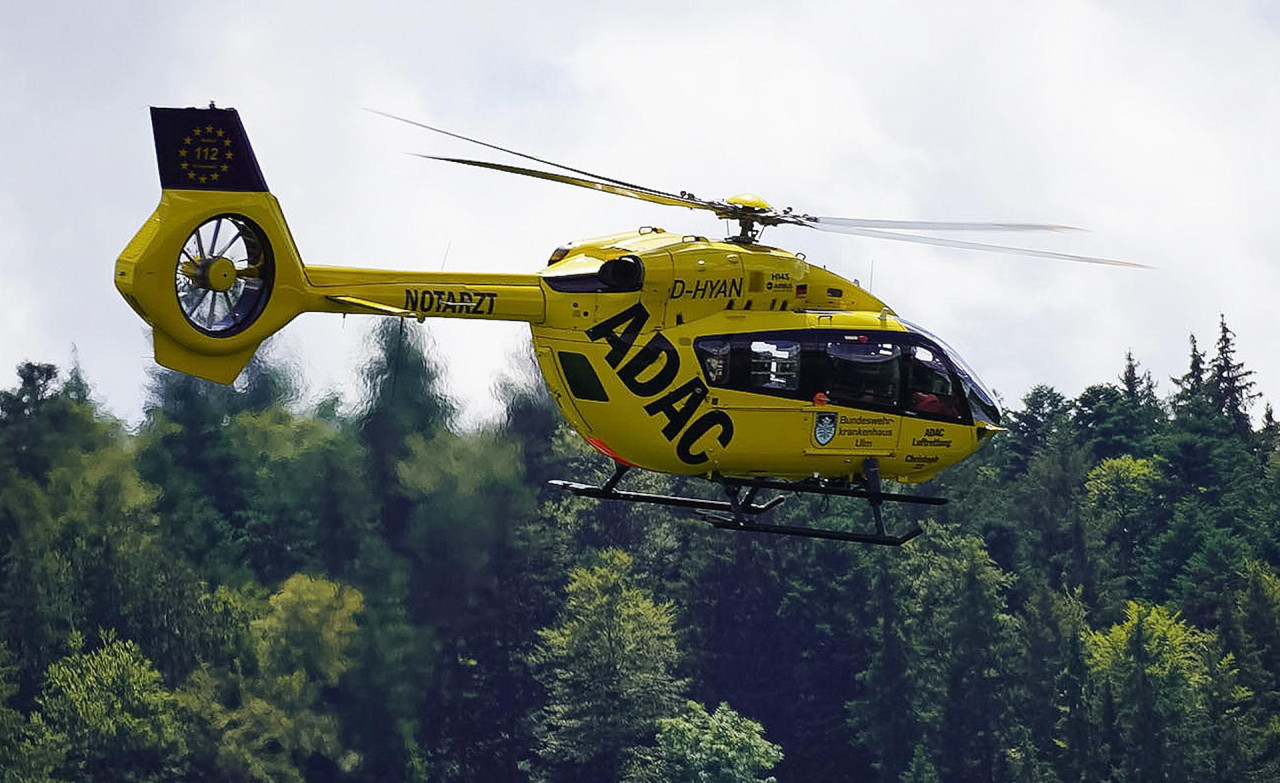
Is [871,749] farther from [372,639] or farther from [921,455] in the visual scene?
[921,455]

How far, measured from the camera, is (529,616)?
82.1 metres

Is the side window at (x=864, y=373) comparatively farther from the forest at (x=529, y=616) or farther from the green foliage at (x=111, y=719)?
the green foliage at (x=111, y=719)

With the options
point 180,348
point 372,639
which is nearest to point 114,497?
point 372,639

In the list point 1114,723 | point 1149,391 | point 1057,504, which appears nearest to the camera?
point 1114,723

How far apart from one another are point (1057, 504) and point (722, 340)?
213 ft

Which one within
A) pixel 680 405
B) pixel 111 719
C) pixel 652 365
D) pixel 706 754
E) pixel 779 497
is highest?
pixel 652 365

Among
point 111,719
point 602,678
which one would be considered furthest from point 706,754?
point 111,719

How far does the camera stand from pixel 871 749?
84000 mm

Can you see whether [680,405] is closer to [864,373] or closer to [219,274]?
[864,373]

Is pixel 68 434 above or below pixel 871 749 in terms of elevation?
above

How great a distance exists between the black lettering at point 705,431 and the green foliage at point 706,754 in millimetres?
49631

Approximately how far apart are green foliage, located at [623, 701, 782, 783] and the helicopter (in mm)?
48480

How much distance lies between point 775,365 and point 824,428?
90cm

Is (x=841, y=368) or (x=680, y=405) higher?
(x=841, y=368)
